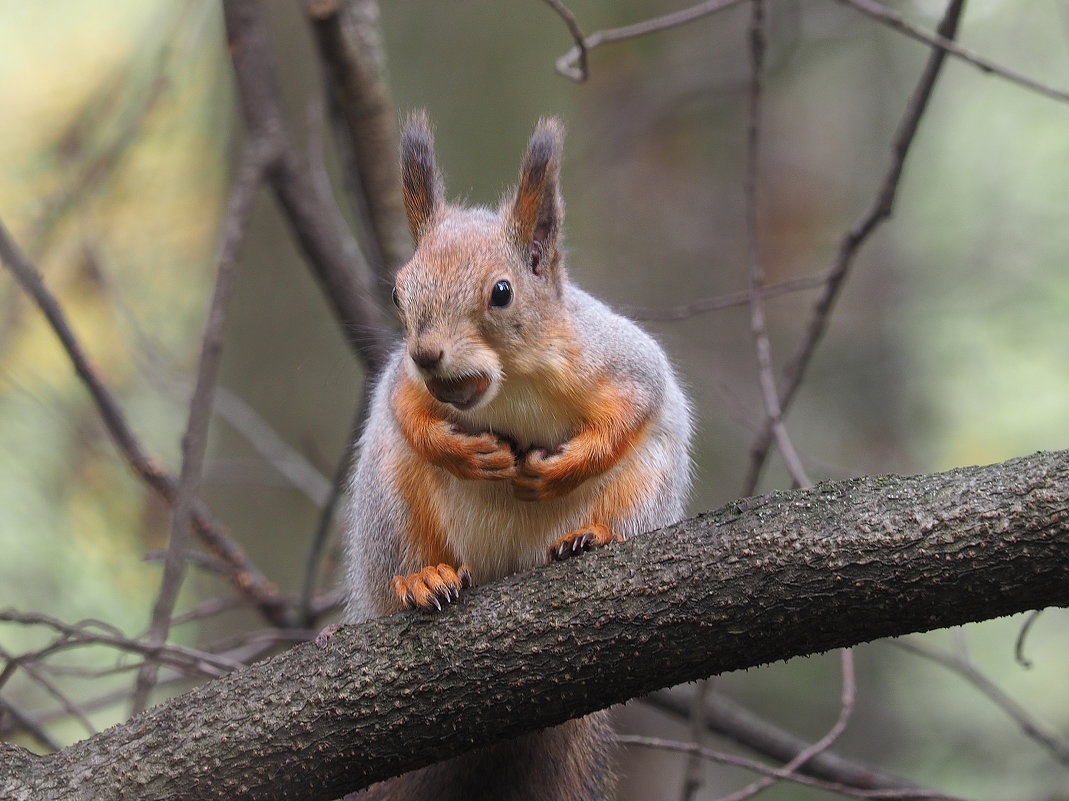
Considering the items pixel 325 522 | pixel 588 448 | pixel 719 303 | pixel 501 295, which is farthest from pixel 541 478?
pixel 325 522

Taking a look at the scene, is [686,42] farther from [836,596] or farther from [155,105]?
[836,596]

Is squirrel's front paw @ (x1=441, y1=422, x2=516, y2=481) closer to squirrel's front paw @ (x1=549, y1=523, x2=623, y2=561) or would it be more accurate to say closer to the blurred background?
squirrel's front paw @ (x1=549, y1=523, x2=623, y2=561)

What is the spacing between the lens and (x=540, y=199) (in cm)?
207

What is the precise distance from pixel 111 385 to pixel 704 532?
3.73 metres

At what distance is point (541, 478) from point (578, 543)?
137 mm

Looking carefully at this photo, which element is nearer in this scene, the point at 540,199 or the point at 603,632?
the point at 603,632

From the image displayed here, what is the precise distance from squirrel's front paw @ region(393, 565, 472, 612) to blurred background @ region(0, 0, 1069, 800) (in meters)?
1.61

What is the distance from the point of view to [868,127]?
14.2ft

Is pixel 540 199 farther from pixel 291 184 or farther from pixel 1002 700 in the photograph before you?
pixel 1002 700

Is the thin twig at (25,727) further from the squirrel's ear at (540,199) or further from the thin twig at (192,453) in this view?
the squirrel's ear at (540,199)

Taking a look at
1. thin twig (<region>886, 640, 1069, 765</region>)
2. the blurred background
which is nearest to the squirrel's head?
thin twig (<region>886, 640, 1069, 765</region>)

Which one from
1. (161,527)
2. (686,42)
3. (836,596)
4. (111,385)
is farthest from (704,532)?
(111,385)

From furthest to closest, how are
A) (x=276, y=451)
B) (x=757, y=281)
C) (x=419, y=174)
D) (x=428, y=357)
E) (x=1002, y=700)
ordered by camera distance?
(x=276, y=451), (x=757, y=281), (x=1002, y=700), (x=419, y=174), (x=428, y=357)

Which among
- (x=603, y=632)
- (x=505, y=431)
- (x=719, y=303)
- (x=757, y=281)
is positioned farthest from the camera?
(x=719, y=303)
